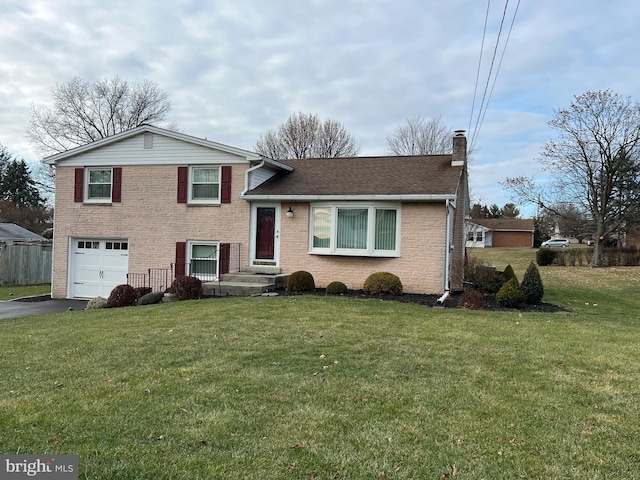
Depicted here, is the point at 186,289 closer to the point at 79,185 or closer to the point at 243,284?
the point at 243,284

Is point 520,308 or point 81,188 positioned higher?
point 81,188

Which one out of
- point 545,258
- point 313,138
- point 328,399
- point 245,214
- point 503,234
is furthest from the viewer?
point 503,234

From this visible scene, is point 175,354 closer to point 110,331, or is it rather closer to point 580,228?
point 110,331

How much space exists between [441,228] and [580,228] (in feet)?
79.1

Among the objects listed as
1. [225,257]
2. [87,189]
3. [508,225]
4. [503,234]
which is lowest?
[225,257]

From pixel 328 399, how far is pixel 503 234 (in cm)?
5761

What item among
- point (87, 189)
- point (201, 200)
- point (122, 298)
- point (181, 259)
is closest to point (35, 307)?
point (122, 298)

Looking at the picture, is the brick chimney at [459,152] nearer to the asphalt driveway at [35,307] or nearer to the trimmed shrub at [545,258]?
the asphalt driveway at [35,307]

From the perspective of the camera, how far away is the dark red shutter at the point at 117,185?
15594 mm

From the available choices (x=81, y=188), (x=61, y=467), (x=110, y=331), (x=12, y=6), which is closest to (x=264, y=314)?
(x=110, y=331)

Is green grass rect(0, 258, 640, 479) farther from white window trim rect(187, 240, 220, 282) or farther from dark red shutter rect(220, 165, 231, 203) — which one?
dark red shutter rect(220, 165, 231, 203)

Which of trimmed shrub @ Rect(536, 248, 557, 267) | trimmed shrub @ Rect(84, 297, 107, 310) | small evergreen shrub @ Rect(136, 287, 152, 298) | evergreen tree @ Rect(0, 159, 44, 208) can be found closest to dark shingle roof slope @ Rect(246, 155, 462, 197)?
small evergreen shrub @ Rect(136, 287, 152, 298)

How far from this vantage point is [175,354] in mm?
5953

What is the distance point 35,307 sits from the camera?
14.0 meters
